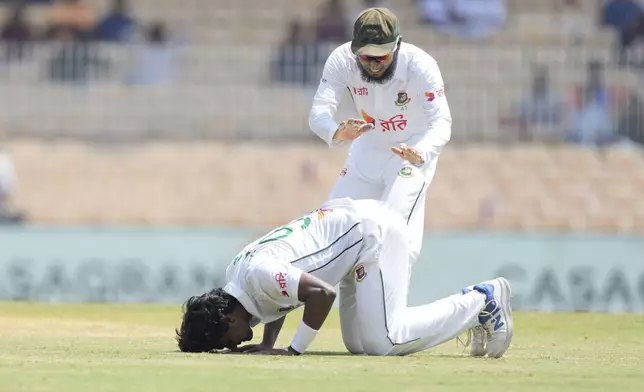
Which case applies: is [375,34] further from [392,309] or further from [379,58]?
[392,309]

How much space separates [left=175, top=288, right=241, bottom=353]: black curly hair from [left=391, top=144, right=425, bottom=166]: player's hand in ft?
4.42

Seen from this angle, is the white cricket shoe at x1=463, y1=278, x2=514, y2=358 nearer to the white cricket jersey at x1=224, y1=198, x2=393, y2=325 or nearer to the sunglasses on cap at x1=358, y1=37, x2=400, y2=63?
the white cricket jersey at x1=224, y1=198, x2=393, y2=325

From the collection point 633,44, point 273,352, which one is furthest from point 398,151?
point 633,44

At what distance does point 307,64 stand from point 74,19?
13.5ft

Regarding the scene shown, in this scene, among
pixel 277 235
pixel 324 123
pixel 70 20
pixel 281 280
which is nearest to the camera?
pixel 281 280

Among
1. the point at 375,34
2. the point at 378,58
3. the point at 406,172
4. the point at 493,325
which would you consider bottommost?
the point at 493,325

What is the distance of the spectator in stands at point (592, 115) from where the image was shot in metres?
16.3

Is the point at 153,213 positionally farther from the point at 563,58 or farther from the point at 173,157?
the point at 563,58

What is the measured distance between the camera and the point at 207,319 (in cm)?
739

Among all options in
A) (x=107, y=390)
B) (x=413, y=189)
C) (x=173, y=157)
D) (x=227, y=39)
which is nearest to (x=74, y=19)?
(x=227, y=39)

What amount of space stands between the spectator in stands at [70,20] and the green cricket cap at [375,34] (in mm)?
11340

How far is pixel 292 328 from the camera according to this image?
11.1 metres

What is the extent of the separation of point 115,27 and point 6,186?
10.4 feet

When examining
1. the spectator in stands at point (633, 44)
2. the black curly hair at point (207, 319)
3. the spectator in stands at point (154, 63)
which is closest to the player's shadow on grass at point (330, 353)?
the black curly hair at point (207, 319)
